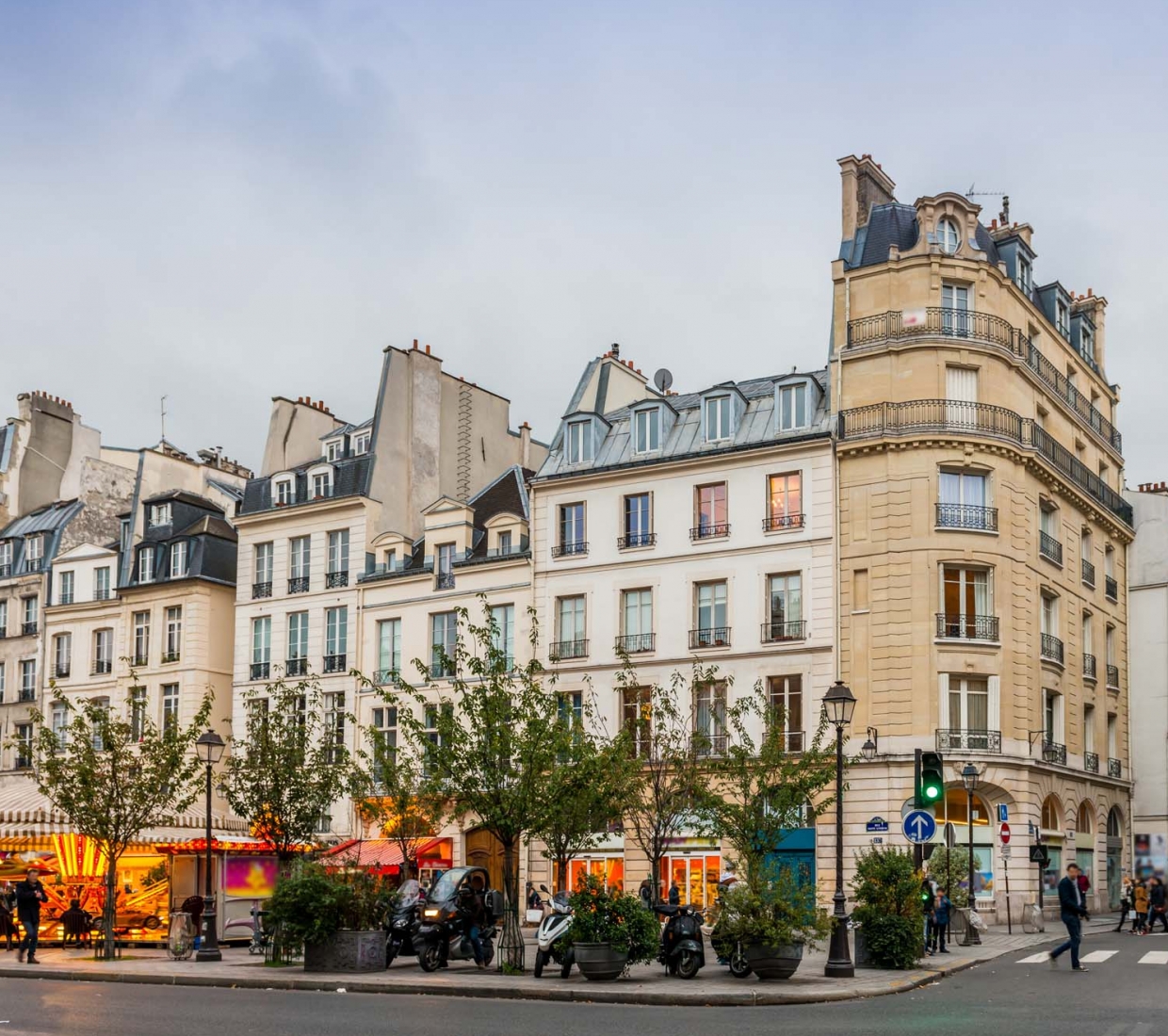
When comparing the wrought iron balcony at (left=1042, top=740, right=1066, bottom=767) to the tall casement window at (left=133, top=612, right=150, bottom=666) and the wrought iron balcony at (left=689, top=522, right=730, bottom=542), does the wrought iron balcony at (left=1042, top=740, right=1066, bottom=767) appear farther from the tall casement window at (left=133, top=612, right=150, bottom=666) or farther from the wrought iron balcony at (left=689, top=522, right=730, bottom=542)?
Result: the tall casement window at (left=133, top=612, right=150, bottom=666)

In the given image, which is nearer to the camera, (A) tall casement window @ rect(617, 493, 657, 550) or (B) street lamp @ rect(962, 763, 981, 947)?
(B) street lamp @ rect(962, 763, 981, 947)

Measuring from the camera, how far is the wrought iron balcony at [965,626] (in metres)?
39.5

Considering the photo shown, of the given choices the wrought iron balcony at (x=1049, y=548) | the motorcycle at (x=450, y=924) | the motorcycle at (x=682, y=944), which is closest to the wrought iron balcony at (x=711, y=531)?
the wrought iron balcony at (x=1049, y=548)

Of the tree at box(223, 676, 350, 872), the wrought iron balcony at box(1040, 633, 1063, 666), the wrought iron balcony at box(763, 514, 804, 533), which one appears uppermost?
the wrought iron balcony at box(763, 514, 804, 533)

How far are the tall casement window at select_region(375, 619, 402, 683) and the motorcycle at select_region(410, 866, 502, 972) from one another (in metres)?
20.6

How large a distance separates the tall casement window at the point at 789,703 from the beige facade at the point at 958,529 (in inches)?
51.9

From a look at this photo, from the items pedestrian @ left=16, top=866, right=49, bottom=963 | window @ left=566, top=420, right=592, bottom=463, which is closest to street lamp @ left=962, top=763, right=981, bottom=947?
window @ left=566, top=420, right=592, bottom=463

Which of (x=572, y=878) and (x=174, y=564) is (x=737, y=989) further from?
(x=174, y=564)

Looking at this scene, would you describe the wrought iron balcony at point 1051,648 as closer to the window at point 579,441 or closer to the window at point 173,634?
the window at point 579,441

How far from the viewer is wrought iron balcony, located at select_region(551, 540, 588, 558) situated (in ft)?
145

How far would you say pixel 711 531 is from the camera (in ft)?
139

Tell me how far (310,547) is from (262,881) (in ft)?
60.1

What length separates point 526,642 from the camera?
1740 inches

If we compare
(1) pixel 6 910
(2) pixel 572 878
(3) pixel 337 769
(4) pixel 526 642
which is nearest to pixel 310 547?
(4) pixel 526 642
